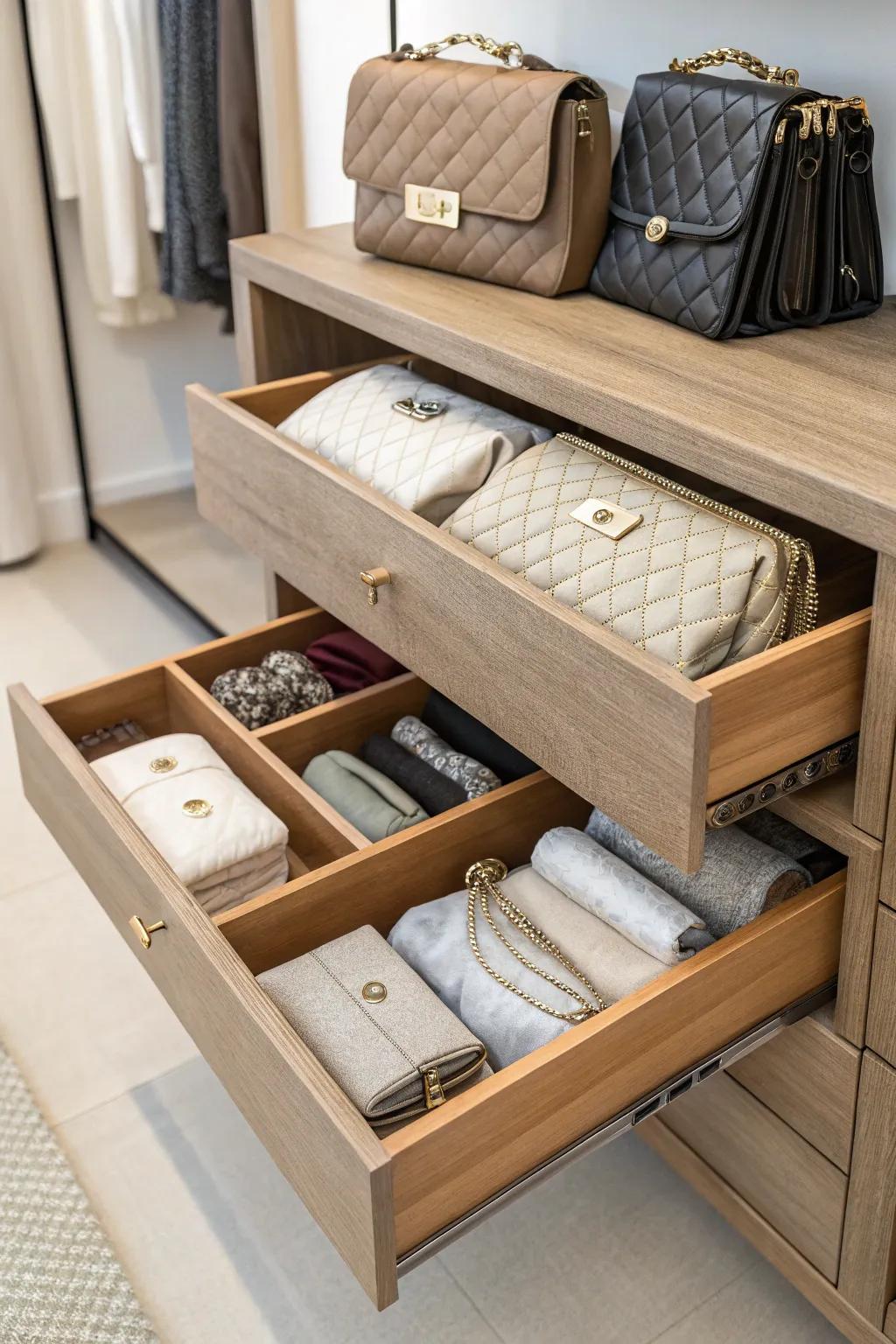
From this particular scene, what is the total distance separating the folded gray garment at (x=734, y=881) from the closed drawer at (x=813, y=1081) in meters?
0.11

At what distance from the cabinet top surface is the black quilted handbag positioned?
0.10ft

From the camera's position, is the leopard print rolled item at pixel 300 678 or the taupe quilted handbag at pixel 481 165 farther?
the leopard print rolled item at pixel 300 678

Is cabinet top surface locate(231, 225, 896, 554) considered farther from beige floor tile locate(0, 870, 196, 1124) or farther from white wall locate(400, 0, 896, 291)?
beige floor tile locate(0, 870, 196, 1124)

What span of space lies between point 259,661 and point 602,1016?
0.80 meters

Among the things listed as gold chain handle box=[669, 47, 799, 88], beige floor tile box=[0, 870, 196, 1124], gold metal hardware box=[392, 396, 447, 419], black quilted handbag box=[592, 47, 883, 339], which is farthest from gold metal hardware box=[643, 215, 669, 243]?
beige floor tile box=[0, 870, 196, 1124]

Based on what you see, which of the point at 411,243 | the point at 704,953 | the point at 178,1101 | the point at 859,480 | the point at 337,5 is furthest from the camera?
the point at 337,5

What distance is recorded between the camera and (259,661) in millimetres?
1610

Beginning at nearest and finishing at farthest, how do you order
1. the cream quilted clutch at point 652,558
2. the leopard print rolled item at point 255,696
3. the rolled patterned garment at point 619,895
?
the cream quilted clutch at point 652,558 → the rolled patterned garment at point 619,895 → the leopard print rolled item at point 255,696

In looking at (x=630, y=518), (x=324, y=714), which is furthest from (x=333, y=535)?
(x=630, y=518)

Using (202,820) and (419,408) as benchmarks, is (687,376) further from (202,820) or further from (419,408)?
(202,820)

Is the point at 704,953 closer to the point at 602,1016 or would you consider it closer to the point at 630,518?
the point at 602,1016

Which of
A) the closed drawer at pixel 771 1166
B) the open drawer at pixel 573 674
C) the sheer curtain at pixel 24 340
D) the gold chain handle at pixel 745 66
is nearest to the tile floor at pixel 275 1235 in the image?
the closed drawer at pixel 771 1166

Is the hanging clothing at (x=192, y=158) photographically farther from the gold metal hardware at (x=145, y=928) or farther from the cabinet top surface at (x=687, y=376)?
the gold metal hardware at (x=145, y=928)

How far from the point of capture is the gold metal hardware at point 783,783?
0.93m
